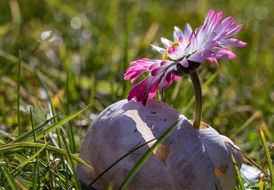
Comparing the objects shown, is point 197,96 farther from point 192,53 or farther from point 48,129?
point 48,129

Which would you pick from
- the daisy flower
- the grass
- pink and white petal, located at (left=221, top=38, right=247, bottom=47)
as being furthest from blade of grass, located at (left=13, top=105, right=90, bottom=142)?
pink and white petal, located at (left=221, top=38, right=247, bottom=47)

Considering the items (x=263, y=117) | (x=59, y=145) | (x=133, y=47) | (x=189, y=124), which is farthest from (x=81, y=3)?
(x=189, y=124)

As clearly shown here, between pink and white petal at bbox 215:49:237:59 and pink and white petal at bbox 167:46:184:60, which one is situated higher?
pink and white petal at bbox 167:46:184:60

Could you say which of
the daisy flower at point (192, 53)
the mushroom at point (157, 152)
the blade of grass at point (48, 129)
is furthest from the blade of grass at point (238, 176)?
the blade of grass at point (48, 129)

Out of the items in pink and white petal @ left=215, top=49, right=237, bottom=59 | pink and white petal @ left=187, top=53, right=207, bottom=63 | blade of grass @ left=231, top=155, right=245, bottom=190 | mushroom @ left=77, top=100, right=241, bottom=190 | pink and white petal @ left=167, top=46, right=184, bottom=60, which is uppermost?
pink and white petal @ left=167, top=46, right=184, bottom=60

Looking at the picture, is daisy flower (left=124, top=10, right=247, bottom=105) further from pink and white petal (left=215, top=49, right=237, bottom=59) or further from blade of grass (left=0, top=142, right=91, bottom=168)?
blade of grass (left=0, top=142, right=91, bottom=168)

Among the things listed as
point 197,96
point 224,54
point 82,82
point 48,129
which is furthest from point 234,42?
point 82,82
